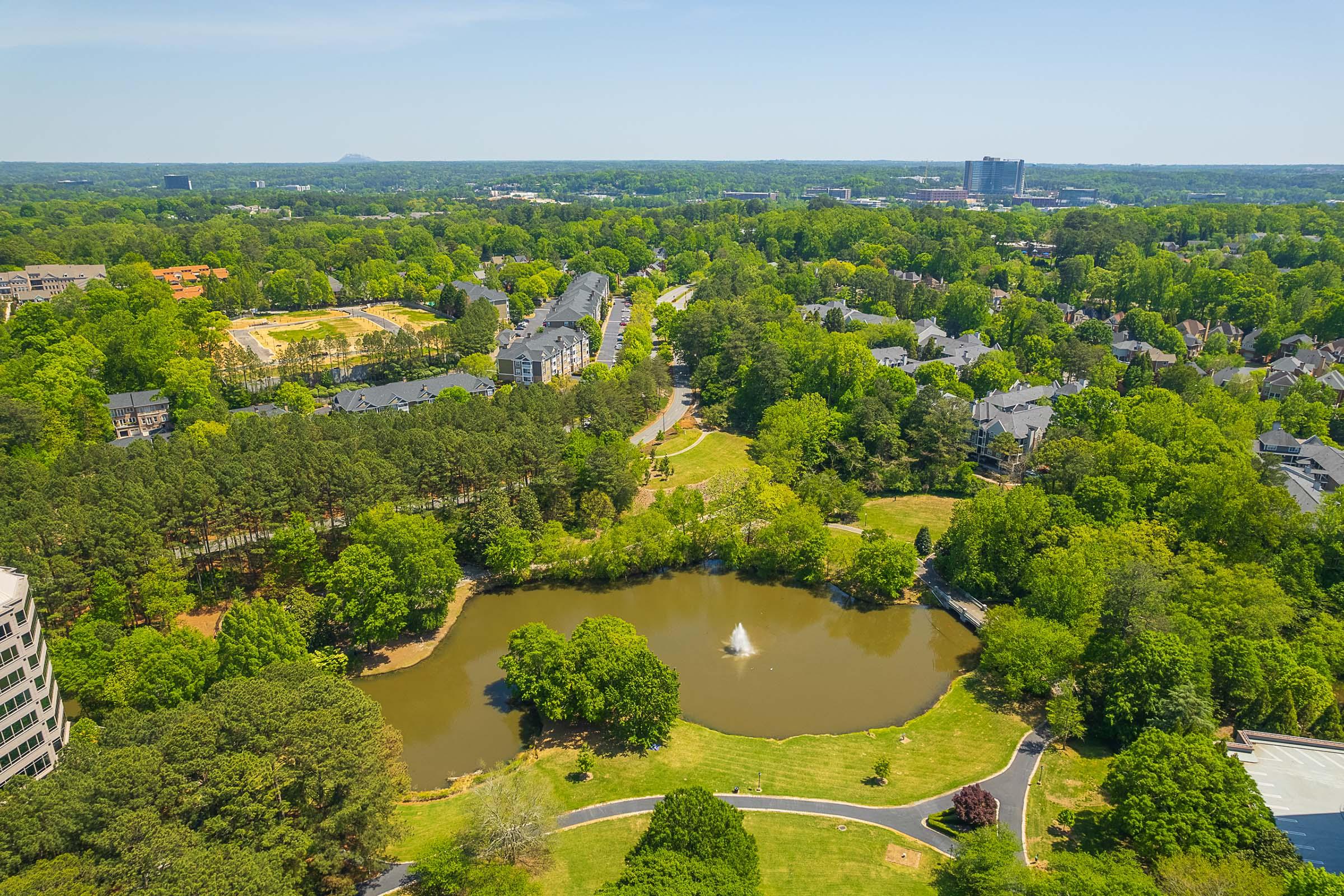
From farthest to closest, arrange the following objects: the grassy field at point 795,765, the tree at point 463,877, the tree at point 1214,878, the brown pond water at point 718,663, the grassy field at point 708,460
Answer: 1. the grassy field at point 708,460
2. the brown pond water at point 718,663
3. the grassy field at point 795,765
4. the tree at point 463,877
5. the tree at point 1214,878

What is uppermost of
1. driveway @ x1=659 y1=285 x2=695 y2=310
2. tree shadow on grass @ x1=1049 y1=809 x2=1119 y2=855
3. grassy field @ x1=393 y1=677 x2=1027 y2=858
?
driveway @ x1=659 y1=285 x2=695 y2=310

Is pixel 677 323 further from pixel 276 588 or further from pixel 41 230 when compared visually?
pixel 41 230

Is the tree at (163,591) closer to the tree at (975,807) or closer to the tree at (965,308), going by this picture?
the tree at (975,807)

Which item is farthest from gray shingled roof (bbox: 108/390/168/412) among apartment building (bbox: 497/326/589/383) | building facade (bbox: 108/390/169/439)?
apartment building (bbox: 497/326/589/383)

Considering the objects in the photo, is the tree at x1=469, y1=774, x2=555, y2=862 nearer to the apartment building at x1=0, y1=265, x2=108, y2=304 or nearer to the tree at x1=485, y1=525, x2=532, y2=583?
A: the tree at x1=485, y1=525, x2=532, y2=583

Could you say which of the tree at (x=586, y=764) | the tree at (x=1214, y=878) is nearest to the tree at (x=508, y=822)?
the tree at (x=586, y=764)

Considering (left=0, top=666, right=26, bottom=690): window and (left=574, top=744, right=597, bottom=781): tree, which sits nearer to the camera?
(left=0, top=666, right=26, bottom=690): window

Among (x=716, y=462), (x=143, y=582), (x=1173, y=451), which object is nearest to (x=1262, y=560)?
(x=1173, y=451)
